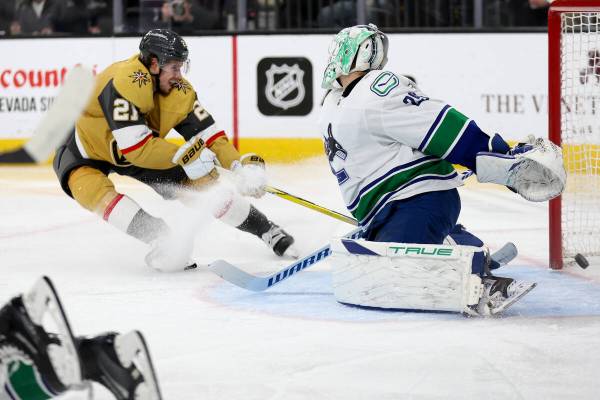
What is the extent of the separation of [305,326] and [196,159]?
981 mm

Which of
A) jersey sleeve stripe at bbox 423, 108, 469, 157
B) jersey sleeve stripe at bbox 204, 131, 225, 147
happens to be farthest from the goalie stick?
jersey sleeve stripe at bbox 204, 131, 225, 147

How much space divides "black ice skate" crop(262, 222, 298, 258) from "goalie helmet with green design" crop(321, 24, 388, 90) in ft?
→ 3.10

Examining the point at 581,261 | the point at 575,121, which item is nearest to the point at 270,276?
the point at 581,261

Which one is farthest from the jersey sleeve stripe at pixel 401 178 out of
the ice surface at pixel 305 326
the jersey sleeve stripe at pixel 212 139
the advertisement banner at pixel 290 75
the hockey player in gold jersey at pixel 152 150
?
the advertisement banner at pixel 290 75

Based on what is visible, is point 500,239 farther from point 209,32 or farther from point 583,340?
point 209,32

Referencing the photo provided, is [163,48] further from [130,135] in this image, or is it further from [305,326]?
[305,326]

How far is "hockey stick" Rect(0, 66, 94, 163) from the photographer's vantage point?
1.44 m

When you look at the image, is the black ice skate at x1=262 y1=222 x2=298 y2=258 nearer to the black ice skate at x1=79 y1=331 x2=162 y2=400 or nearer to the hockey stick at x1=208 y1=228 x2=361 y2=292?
the hockey stick at x1=208 y1=228 x2=361 y2=292

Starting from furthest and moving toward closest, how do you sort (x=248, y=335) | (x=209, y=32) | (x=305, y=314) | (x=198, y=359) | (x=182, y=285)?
1. (x=209, y=32)
2. (x=182, y=285)
3. (x=305, y=314)
4. (x=248, y=335)
5. (x=198, y=359)

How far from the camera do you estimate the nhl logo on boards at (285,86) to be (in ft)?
19.8

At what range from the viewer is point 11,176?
20.3 ft

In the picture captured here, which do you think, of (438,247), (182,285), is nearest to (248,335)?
(438,247)

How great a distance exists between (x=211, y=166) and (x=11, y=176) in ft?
9.78

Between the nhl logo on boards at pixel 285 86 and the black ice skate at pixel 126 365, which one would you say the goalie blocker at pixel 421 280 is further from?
the nhl logo on boards at pixel 285 86
